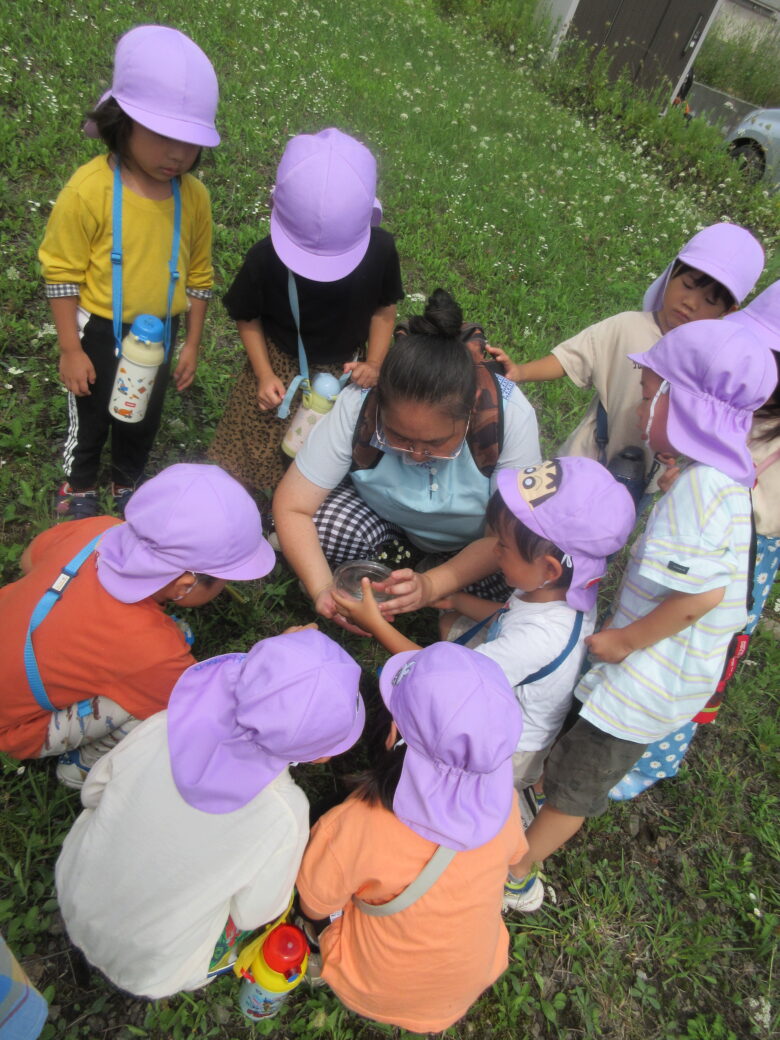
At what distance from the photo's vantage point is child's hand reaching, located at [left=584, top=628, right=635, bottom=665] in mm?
1786

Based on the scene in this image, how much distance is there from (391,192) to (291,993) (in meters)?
5.34

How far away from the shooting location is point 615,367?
2.50 metres

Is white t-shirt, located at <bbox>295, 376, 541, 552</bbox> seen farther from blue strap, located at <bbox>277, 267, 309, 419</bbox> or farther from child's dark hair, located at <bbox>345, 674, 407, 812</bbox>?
child's dark hair, located at <bbox>345, 674, 407, 812</bbox>

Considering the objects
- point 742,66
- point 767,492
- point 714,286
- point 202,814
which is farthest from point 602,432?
point 742,66

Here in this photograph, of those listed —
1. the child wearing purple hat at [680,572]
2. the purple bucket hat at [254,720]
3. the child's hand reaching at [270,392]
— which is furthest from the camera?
the child's hand reaching at [270,392]

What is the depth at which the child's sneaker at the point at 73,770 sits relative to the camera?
1.96 metres

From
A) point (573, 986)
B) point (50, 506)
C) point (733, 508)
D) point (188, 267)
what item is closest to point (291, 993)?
point (573, 986)

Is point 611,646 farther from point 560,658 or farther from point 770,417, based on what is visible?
point 770,417

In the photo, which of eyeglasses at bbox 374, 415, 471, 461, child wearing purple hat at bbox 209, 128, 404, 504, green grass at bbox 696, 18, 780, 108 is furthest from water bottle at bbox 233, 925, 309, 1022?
green grass at bbox 696, 18, 780, 108

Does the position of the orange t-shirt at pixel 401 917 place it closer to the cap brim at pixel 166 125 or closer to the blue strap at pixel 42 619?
the blue strap at pixel 42 619

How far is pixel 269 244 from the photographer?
2426mm

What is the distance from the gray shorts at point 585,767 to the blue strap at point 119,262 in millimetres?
1909

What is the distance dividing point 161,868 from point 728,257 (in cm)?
237

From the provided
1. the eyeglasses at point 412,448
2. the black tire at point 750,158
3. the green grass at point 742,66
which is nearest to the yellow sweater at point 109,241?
the eyeglasses at point 412,448
